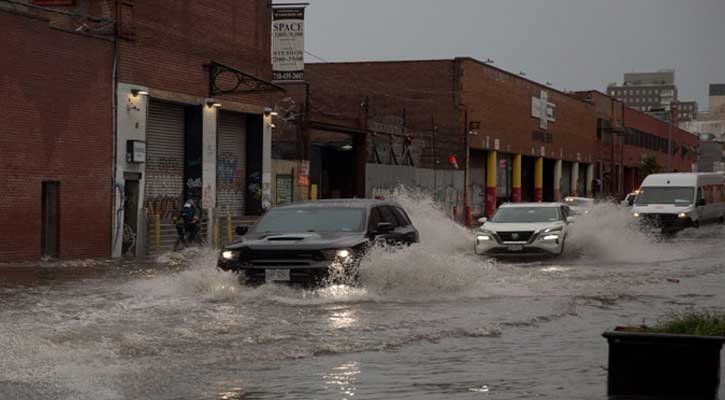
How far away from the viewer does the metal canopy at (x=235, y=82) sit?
33.2 meters

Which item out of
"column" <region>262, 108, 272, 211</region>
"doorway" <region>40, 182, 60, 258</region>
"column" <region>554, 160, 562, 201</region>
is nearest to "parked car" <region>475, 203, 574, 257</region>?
"doorway" <region>40, 182, 60, 258</region>

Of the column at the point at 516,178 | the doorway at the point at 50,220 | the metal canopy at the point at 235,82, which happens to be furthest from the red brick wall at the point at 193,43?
the column at the point at 516,178

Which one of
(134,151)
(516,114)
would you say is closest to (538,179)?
(516,114)

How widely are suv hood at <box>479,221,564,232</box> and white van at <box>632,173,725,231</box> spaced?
10.3 m

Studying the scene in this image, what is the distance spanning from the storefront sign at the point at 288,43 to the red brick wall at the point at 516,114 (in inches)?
820

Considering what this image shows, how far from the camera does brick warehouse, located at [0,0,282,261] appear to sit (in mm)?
25875

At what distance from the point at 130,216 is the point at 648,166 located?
7026cm

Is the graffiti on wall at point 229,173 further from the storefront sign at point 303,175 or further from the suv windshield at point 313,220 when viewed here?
the suv windshield at point 313,220

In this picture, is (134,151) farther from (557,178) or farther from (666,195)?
(557,178)

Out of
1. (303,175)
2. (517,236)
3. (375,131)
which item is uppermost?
(375,131)

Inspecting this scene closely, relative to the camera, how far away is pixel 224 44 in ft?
113

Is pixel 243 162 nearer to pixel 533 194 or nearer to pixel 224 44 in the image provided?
pixel 224 44

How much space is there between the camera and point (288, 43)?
34.5 m

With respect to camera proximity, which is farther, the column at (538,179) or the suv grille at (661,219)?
the column at (538,179)
